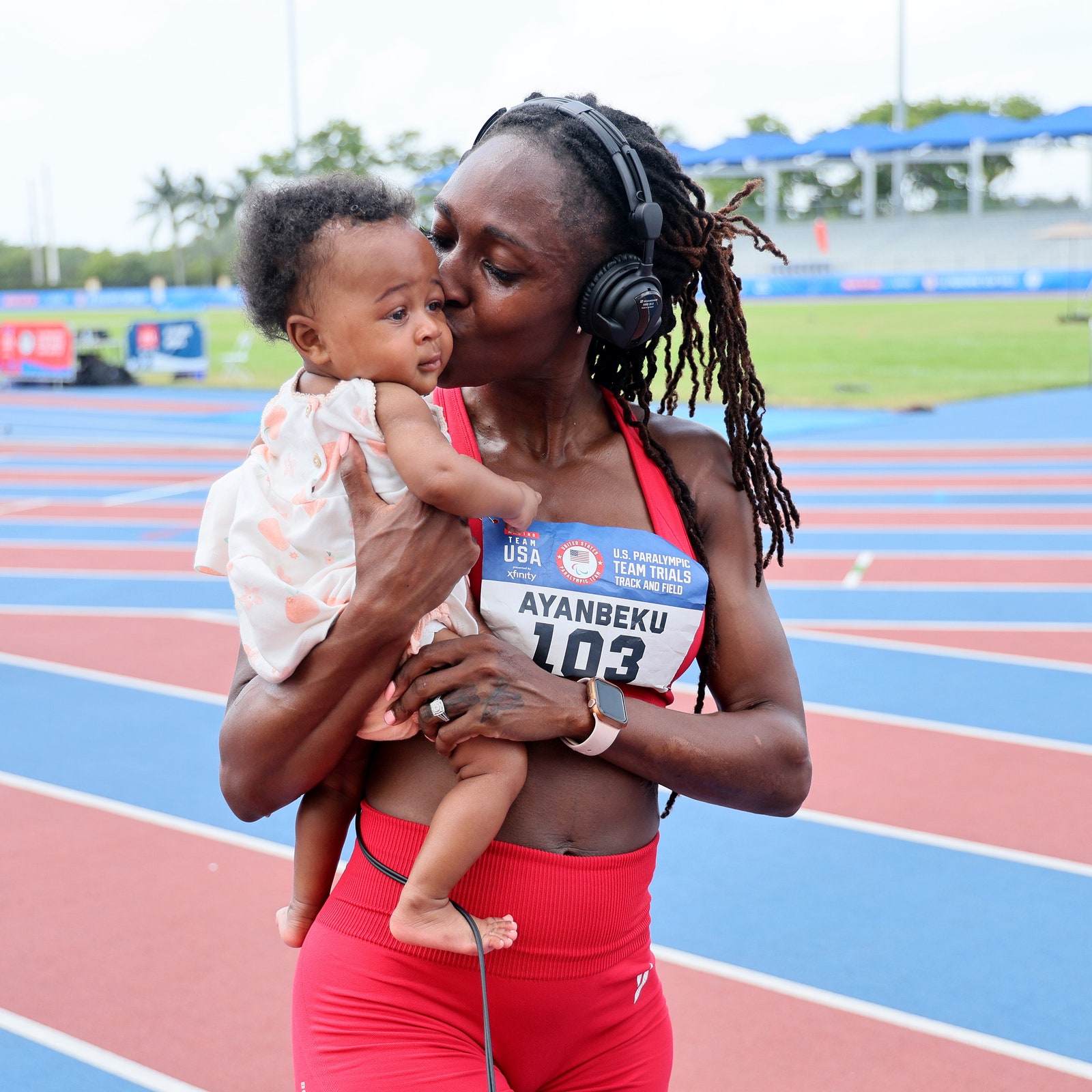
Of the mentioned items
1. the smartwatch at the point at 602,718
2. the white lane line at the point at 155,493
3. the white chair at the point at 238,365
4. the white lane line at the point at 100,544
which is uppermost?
the smartwatch at the point at 602,718

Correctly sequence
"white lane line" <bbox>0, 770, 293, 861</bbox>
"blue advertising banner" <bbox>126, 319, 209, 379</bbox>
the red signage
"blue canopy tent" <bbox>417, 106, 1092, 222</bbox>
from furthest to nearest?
"blue canopy tent" <bbox>417, 106, 1092, 222</bbox> < "blue advertising banner" <bbox>126, 319, 209, 379</bbox> < the red signage < "white lane line" <bbox>0, 770, 293, 861</bbox>

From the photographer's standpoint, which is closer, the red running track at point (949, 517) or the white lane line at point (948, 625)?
the white lane line at point (948, 625)

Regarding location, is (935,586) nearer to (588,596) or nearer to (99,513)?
(588,596)

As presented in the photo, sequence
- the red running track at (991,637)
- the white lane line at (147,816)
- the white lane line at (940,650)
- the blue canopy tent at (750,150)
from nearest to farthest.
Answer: the white lane line at (147,816) → the white lane line at (940,650) → the red running track at (991,637) → the blue canopy tent at (750,150)

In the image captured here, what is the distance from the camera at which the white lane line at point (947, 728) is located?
5523mm

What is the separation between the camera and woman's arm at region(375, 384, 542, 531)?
1.71 meters

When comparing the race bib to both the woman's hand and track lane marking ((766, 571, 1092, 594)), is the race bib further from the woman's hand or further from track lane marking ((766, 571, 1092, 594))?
track lane marking ((766, 571, 1092, 594))

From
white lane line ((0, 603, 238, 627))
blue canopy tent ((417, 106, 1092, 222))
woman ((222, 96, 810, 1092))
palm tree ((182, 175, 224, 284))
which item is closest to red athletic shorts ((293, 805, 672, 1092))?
woman ((222, 96, 810, 1092))

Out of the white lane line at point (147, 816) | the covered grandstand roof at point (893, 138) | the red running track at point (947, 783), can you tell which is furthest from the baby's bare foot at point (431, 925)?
the covered grandstand roof at point (893, 138)

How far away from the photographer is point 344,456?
5.78 ft

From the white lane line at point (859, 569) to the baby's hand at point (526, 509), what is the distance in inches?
270

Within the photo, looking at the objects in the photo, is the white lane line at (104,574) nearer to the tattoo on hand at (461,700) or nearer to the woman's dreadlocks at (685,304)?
the woman's dreadlocks at (685,304)

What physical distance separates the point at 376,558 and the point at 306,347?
1.13 ft

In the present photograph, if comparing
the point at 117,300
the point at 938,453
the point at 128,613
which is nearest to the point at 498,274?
the point at 128,613
